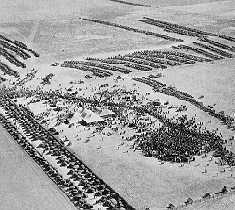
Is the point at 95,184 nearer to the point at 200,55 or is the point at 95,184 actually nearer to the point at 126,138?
the point at 126,138

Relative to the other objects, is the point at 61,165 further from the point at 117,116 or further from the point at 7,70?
the point at 7,70

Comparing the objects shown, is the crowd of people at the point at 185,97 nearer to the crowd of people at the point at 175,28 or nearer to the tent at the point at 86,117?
the tent at the point at 86,117

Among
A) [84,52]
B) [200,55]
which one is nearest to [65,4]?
[84,52]

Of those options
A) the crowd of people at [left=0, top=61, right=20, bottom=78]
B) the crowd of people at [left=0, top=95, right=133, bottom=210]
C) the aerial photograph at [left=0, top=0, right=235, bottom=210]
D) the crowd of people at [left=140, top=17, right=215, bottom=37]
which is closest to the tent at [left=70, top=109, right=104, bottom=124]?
the aerial photograph at [left=0, top=0, right=235, bottom=210]

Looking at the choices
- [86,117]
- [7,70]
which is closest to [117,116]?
[86,117]

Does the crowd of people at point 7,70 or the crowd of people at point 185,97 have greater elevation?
the crowd of people at point 185,97

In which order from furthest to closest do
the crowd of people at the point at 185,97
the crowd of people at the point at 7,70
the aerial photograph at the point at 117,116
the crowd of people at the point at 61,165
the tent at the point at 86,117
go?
1. the crowd of people at the point at 7,70
2. the tent at the point at 86,117
3. the crowd of people at the point at 185,97
4. the aerial photograph at the point at 117,116
5. the crowd of people at the point at 61,165

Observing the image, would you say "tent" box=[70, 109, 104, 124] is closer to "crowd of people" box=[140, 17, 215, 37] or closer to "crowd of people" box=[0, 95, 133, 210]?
"crowd of people" box=[0, 95, 133, 210]

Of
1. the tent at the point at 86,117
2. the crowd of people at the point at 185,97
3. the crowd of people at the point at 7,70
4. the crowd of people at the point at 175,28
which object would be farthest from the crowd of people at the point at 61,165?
the crowd of people at the point at 175,28
